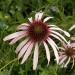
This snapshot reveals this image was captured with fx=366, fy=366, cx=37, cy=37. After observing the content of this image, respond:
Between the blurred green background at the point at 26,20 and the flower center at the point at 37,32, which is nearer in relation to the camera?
the flower center at the point at 37,32

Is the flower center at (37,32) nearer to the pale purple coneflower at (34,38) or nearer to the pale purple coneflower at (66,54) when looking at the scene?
the pale purple coneflower at (34,38)

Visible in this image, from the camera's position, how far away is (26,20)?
6.72 feet

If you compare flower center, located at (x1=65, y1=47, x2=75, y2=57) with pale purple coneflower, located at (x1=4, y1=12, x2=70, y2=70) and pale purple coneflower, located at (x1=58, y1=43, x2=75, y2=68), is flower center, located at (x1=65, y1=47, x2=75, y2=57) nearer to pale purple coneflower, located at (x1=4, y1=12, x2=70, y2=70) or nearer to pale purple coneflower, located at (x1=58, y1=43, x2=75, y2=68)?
pale purple coneflower, located at (x1=58, y1=43, x2=75, y2=68)

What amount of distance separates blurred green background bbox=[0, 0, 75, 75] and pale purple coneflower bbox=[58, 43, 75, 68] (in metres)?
0.04

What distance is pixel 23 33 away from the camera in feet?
5.50

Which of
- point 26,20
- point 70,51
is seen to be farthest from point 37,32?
point 26,20

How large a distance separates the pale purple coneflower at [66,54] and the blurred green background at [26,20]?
4 cm

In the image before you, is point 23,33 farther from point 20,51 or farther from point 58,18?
point 58,18

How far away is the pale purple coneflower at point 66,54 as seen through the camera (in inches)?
71.7

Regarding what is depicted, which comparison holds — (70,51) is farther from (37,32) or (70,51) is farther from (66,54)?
(37,32)

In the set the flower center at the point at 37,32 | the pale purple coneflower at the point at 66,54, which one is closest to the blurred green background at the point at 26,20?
the pale purple coneflower at the point at 66,54

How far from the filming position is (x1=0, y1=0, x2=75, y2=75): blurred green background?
5.96ft

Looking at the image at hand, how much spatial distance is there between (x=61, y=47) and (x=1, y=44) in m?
0.36

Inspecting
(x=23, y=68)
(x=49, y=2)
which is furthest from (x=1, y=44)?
(x=49, y=2)
